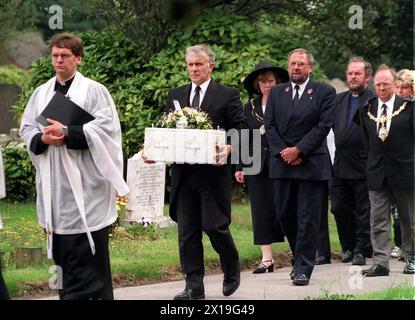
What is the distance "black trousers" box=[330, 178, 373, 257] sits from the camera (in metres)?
13.6

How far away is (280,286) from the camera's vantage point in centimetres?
1099

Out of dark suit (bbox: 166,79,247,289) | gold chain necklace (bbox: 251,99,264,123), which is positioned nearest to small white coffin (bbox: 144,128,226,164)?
dark suit (bbox: 166,79,247,289)

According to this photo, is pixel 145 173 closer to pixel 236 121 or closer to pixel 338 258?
pixel 338 258

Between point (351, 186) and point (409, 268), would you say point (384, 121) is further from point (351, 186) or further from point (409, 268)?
point (351, 186)

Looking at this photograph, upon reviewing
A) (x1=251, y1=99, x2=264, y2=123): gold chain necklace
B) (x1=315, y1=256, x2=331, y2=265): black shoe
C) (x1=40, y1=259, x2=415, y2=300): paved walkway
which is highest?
(x1=251, y1=99, x2=264, y2=123): gold chain necklace

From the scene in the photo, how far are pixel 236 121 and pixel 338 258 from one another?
4370 millimetres

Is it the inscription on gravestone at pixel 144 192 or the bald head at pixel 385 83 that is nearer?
the bald head at pixel 385 83

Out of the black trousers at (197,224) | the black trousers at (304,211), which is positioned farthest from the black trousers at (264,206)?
the black trousers at (197,224)

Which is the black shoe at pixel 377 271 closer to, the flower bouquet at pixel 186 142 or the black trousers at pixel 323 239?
the black trousers at pixel 323 239

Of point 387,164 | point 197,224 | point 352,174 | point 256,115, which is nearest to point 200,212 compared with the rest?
point 197,224

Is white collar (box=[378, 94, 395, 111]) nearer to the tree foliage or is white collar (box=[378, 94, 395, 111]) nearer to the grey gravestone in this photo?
the tree foliage

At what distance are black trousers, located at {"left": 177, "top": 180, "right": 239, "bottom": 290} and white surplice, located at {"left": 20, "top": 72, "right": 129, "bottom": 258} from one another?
62.2 inches

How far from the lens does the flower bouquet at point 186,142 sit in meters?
9.78

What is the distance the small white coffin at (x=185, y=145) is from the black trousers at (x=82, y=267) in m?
1.59
